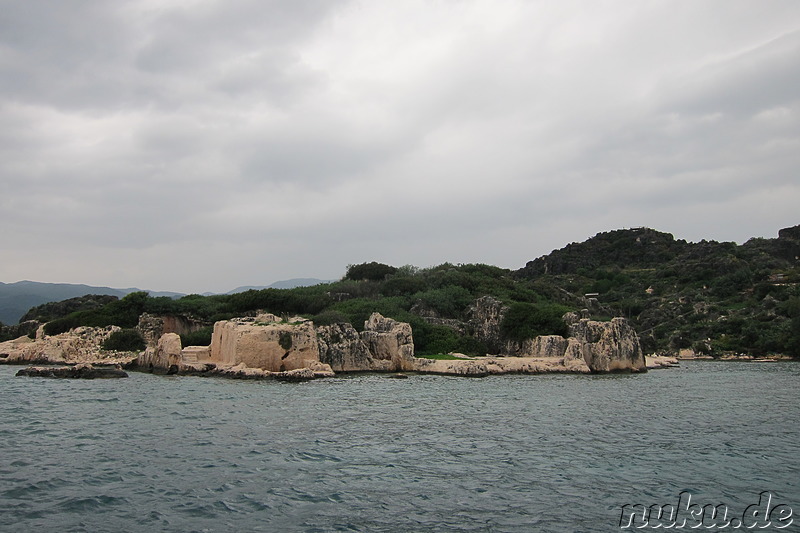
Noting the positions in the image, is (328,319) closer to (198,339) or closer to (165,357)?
(165,357)

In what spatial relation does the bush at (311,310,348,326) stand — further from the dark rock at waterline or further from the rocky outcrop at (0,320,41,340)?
the rocky outcrop at (0,320,41,340)

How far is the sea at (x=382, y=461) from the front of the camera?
10.9 m

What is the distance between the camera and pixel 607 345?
47.9 m

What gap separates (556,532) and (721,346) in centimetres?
6988

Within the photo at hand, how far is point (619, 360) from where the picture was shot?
4856 centimetres

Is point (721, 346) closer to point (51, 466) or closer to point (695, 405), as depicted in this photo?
point (695, 405)

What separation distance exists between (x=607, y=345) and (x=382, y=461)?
120ft

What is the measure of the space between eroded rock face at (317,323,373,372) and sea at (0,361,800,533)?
15941 millimetres

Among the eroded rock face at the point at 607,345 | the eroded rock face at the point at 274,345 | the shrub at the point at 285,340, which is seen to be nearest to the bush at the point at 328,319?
the eroded rock face at the point at 274,345

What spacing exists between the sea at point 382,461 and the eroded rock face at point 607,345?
19.1 metres

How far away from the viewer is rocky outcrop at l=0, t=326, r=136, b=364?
4979 cm

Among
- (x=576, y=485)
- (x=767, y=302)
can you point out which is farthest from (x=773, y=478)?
(x=767, y=302)

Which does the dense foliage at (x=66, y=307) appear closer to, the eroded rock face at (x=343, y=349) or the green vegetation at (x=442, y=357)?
the eroded rock face at (x=343, y=349)

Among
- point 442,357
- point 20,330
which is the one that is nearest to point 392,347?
point 442,357
